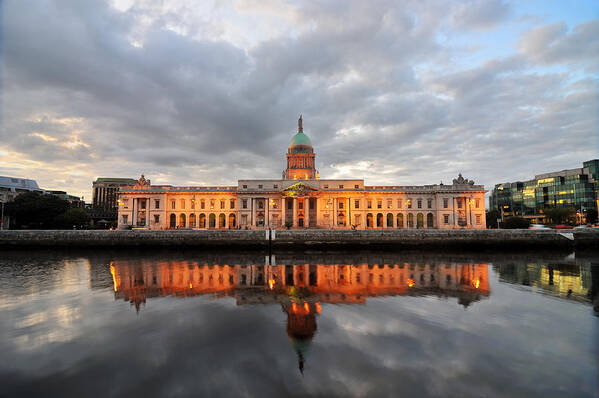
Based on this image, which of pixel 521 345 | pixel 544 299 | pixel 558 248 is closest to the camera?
pixel 521 345

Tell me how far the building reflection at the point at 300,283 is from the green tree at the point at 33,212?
157 ft

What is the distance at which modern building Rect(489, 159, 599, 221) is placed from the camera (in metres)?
94.1

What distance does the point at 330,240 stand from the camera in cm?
3947

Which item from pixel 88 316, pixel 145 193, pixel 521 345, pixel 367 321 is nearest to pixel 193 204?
pixel 145 193

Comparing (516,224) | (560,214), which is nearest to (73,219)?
(516,224)

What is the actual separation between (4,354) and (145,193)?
65.1 m

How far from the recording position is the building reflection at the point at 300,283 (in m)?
14.5

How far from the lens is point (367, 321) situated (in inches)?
466

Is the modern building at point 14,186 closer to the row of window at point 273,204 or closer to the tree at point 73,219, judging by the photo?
the tree at point 73,219

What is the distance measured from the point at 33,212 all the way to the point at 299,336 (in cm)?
7196

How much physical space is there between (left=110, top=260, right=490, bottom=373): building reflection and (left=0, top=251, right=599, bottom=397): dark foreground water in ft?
0.48

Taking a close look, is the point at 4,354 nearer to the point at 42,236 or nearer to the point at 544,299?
the point at 544,299

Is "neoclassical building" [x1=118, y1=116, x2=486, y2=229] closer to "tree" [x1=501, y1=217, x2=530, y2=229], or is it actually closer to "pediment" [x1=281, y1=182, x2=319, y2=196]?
"pediment" [x1=281, y1=182, x2=319, y2=196]

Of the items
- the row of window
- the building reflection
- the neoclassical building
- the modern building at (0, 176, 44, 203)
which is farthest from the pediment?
the modern building at (0, 176, 44, 203)
